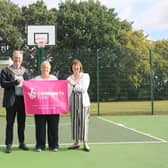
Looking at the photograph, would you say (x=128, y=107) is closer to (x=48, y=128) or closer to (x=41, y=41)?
(x=41, y=41)

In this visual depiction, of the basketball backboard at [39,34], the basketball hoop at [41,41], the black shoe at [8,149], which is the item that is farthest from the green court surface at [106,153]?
the basketball backboard at [39,34]

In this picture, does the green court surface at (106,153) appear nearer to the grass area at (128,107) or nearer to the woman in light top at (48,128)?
the woman in light top at (48,128)

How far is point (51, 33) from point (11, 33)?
3485cm

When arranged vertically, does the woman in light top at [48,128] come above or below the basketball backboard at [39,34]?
below

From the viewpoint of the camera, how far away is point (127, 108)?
24.4 metres

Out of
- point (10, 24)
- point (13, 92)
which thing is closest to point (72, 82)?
point (13, 92)

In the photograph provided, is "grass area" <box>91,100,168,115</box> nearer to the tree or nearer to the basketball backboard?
the basketball backboard

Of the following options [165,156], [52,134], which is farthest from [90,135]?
[165,156]

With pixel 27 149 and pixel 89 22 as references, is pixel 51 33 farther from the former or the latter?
pixel 89 22

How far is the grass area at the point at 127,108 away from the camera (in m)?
22.4

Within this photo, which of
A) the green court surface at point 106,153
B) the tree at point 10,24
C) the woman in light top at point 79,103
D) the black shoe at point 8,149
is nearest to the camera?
the green court surface at point 106,153

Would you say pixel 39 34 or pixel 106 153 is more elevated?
pixel 39 34

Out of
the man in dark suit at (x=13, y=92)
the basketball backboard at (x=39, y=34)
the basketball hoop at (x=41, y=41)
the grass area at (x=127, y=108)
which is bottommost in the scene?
the grass area at (x=127, y=108)

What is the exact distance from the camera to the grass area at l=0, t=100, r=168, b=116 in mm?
22362
